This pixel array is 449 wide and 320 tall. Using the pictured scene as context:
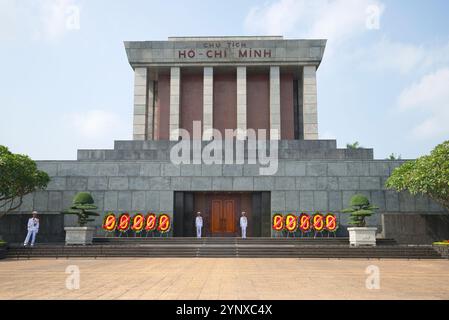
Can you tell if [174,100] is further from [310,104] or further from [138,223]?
[138,223]

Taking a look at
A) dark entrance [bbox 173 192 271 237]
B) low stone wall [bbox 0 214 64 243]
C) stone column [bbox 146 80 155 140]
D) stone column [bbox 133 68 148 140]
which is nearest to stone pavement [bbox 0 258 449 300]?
low stone wall [bbox 0 214 64 243]

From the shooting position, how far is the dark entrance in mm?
29047

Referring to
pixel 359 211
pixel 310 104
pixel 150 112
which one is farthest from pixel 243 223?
pixel 150 112

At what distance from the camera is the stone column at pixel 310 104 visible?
36.4 m

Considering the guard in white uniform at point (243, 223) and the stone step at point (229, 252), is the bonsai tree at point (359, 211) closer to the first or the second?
the stone step at point (229, 252)

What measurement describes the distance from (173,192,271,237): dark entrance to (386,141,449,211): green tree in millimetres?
9180

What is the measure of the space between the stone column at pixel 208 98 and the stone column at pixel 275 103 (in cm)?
533

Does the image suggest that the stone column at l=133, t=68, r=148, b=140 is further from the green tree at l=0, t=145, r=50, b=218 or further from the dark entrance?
the green tree at l=0, t=145, r=50, b=218

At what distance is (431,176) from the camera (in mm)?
22828

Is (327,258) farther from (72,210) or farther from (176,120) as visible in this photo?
(176,120)

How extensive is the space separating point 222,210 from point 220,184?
2190mm

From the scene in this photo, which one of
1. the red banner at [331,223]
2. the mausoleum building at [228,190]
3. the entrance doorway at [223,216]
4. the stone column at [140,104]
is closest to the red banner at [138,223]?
the mausoleum building at [228,190]

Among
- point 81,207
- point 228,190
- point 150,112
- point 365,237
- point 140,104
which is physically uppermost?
→ point 140,104

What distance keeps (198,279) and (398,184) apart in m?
17.3
